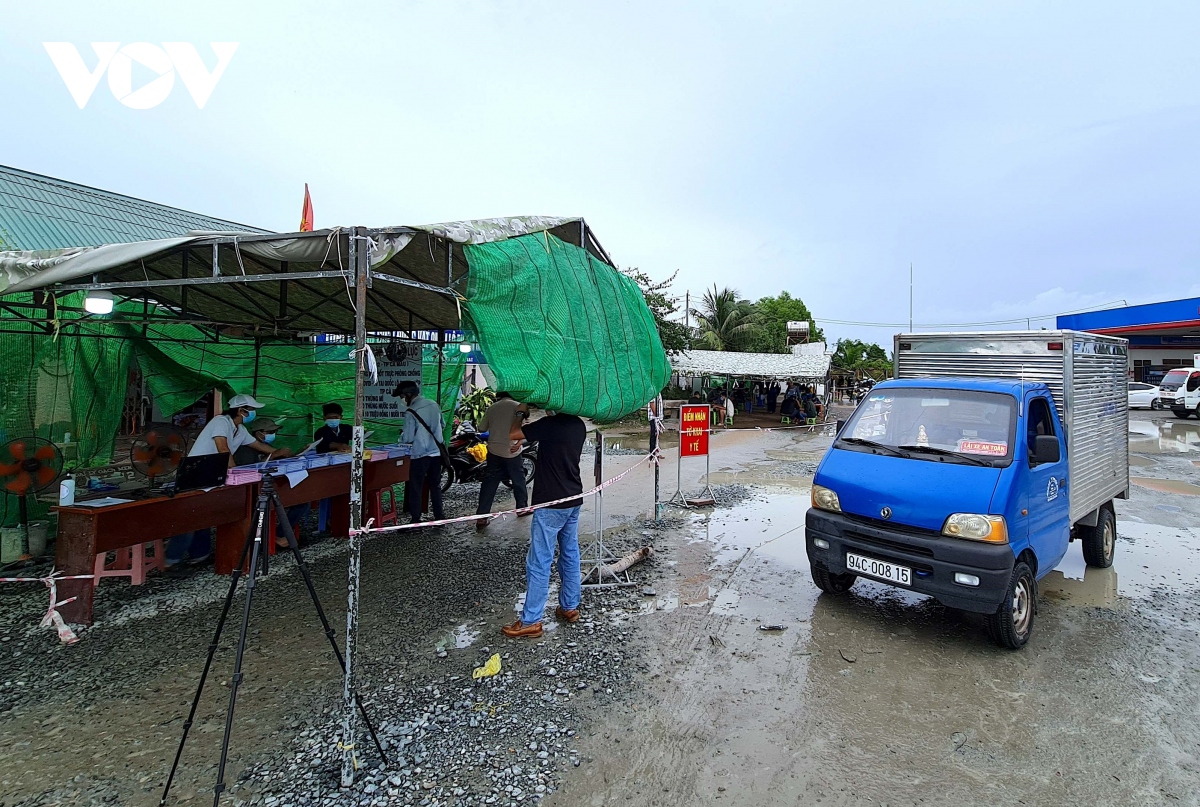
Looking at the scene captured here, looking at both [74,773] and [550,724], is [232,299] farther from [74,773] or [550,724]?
[550,724]

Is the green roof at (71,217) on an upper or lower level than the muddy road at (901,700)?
upper

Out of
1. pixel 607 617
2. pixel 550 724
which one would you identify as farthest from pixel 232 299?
pixel 550 724

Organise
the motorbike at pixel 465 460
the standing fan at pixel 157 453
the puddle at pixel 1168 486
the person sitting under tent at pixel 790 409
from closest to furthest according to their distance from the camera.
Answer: the standing fan at pixel 157 453 < the motorbike at pixel 465 460 < the puddle at pixel 1168 486 < the person sitting under tent at pixel 790 409

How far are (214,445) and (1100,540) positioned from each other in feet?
29.0

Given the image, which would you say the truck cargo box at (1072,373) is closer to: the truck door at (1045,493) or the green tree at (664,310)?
the truck door at (1045,493)

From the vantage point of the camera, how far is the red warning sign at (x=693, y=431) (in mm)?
8305

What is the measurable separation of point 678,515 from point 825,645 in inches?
157

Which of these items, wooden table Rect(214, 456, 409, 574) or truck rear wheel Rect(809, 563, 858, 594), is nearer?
truck rear wheel Rect(809, 563, 858, 594)

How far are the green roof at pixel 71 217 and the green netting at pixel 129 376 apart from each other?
5105mm

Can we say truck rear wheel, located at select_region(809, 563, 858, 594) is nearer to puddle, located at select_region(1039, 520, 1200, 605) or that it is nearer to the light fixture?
puddle, located at select_region(1039, 520, 1200, 605)

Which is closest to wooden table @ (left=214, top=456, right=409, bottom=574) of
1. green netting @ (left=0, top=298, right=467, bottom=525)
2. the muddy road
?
green netting @ (left=0, top=298, right=467, bottom=525)

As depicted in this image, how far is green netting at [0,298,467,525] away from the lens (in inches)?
244

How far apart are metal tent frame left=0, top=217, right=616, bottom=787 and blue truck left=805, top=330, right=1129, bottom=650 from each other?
10.3 feet

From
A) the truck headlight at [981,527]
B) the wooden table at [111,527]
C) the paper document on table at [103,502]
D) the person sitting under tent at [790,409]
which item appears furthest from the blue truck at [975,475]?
the person sitting under tent at [790,409]
